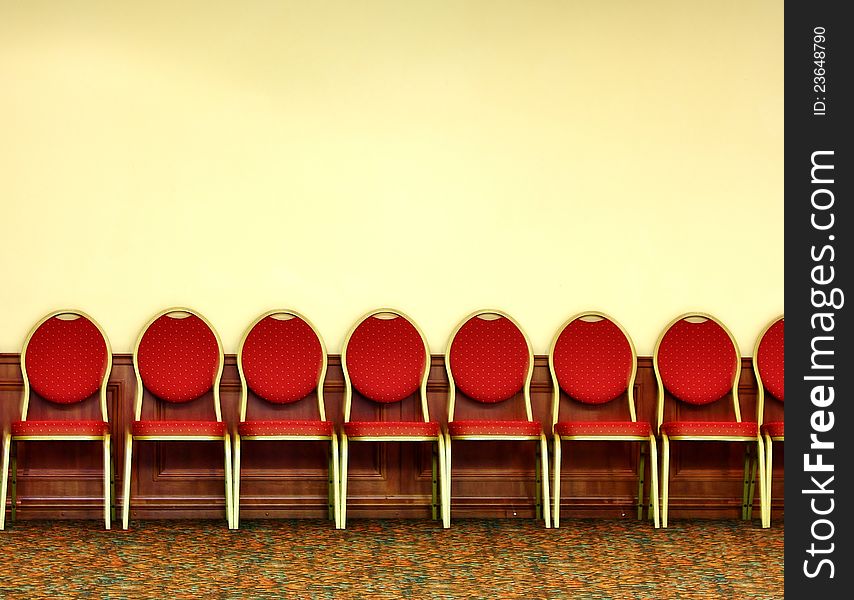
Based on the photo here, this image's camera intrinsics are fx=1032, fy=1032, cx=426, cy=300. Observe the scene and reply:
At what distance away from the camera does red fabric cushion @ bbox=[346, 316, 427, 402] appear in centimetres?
528

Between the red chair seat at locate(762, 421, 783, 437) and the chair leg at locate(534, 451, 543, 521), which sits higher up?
the red chair seat at locate(762, 421, 783, 437)

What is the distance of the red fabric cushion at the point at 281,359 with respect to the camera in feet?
17.2

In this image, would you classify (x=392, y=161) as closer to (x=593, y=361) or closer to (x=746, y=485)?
(x=593, y=361)

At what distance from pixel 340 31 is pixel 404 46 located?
1.15 feet

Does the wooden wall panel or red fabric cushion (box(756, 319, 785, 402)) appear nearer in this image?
the wooden wall panel

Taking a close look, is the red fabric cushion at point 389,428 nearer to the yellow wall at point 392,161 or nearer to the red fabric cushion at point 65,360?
the yellow wall at point 392,161

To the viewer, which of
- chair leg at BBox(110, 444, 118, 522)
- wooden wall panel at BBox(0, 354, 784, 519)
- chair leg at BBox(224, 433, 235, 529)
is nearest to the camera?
chair leg at BBox(224, 433, 235, 529)

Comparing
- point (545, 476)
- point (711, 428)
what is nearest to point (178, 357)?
point (545, 476)

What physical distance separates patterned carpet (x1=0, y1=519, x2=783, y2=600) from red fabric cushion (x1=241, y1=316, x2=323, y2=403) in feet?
2.16
